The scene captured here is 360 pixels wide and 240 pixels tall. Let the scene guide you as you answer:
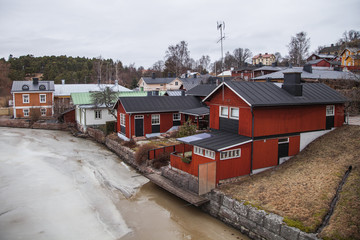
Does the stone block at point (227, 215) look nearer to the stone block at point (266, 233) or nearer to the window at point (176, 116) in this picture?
the stone block at point (266, 233)

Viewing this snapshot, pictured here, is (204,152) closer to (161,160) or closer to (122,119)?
(161,160)

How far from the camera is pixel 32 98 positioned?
42094mm

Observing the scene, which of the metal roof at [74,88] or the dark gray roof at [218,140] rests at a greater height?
the metal roof at [74,88]

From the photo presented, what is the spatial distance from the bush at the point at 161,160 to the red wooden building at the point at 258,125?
168 cm

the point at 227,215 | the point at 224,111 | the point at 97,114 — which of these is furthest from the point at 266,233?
the point at 97,114

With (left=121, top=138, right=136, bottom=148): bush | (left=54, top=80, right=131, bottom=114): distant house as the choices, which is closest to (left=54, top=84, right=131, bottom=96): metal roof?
(left=54, top=80, right=131, bottom=114): distant house

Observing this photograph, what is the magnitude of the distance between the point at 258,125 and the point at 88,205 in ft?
31.5

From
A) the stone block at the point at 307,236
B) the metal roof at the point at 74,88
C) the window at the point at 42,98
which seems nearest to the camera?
the stone block at the point at 307,236

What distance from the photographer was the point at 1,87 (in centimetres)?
5709

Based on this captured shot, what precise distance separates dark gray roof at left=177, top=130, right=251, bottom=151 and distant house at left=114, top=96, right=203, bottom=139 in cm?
1011

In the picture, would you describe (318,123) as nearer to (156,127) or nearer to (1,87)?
(156,127)

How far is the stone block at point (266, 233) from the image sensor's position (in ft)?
31.5

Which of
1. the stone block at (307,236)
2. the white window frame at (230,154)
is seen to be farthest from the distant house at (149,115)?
the stone block at (307,236)

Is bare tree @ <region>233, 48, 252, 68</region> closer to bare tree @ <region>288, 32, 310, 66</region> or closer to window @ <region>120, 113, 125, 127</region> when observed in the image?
Result: bare tree @ <region>288, 32, 310, 66</region>
